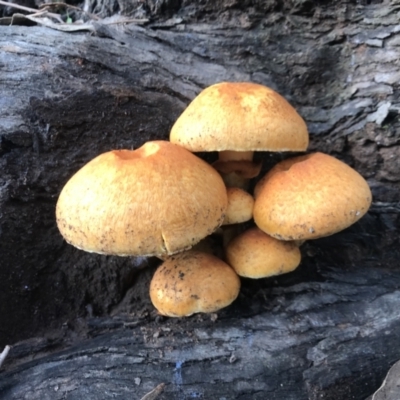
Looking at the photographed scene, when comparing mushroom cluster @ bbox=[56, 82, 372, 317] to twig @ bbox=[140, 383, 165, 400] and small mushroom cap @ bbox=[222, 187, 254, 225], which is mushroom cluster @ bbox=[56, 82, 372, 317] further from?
twig @ bbox=[140, 383, 165, 400]

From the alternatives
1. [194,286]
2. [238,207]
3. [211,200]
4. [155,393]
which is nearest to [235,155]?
[238,207]

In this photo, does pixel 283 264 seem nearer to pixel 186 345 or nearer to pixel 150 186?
pixel 186 345

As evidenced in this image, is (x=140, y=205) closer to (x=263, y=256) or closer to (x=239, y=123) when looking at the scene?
(x=239, y=123)

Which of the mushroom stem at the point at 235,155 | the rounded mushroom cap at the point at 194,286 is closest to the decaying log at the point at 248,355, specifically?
the rounded mushroom cap at the point at 194,286

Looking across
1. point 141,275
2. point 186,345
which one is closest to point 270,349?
point 186,345

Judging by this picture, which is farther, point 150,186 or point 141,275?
point 141,275

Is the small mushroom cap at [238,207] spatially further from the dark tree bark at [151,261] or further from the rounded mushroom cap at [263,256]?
the dark tree bark at [151,261]
